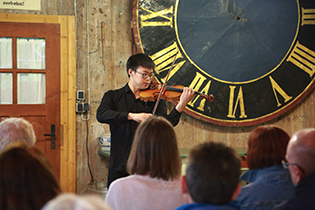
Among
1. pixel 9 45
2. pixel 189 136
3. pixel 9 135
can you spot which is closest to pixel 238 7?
pixel 189 136

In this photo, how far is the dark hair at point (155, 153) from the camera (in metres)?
1.51

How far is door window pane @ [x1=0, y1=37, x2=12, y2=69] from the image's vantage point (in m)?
3.52

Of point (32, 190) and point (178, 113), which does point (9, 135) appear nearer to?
point (32, 190)

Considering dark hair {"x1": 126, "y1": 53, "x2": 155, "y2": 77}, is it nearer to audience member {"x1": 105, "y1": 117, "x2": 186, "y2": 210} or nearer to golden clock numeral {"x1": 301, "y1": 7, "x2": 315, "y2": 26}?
audience member {"x1": 105, "y1": 117, "x2": 186, "y2": 210}

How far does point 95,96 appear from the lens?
3590mm

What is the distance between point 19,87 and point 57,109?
42 centimetres

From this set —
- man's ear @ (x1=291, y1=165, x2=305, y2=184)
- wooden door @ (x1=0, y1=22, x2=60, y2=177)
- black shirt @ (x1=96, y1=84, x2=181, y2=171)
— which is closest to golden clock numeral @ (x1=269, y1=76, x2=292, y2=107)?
black shirt @ (x1=96, y1=84, x2=181, y2=171)

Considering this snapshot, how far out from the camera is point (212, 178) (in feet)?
3.52

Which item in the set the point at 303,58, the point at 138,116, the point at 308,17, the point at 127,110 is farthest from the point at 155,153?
the point at 308,17

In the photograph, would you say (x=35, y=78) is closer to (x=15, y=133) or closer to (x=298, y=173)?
(x=15, y=133)

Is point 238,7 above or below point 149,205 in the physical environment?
above

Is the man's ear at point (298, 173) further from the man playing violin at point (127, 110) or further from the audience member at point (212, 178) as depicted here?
the man playing violin at point (127, 110)

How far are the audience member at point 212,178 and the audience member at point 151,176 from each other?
1.14ft

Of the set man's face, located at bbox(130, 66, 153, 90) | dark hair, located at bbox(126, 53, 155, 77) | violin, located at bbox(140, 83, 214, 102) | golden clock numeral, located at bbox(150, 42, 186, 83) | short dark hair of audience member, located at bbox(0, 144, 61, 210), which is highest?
golden clock numeral, located at bbox(150, 42, 186, 83)
